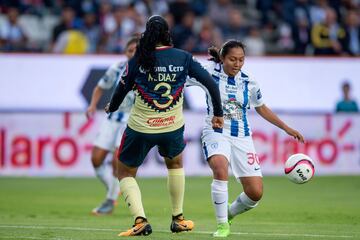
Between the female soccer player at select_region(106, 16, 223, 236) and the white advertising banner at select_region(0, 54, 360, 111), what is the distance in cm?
1265

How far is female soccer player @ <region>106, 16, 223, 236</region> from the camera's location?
35.9ft

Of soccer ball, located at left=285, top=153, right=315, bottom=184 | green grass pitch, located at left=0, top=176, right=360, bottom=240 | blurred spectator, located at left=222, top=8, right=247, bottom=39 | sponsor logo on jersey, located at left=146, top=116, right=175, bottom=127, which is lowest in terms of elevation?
green grass pitch, located at left=0, top=176, right=360, bottom=240

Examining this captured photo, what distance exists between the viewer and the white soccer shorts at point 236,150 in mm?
11625

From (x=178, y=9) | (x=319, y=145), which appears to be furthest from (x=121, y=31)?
(x=319, y=145)

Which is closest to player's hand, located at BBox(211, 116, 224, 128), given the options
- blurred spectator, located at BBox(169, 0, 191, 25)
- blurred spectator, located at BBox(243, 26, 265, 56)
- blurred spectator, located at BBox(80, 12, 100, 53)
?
blurred spectator, located at BBox(80, 12, 100, 53)

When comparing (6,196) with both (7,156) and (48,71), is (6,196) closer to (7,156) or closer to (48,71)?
(7,156)

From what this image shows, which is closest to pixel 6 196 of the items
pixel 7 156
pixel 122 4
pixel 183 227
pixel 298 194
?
pixel 7 156

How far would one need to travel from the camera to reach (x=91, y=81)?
80.1 feet

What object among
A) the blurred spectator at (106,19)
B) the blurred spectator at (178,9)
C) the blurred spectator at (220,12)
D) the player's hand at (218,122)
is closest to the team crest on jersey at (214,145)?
the player's hand at (218,122)

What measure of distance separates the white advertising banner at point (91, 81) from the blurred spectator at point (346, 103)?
4.41 ft

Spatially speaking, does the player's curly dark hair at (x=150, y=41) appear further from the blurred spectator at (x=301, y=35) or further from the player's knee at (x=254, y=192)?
the blurred spectator at (x=301, y=35)

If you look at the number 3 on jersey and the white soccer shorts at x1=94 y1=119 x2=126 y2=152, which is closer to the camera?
the number 3 on jersey

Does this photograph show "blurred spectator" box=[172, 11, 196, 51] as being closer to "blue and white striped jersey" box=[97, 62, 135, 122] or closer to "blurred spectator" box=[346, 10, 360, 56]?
"blurred spectator" box=[346, 10, 360, 56]

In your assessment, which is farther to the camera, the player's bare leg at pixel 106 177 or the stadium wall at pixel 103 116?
the stadium wall at pixel 103 116
